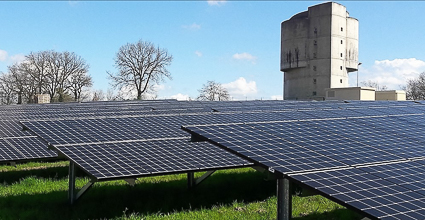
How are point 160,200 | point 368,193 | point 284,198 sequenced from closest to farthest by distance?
point 368,193 → point 284,198 → point 160,200

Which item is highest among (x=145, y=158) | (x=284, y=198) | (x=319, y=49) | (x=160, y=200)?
(x=319, y=49)

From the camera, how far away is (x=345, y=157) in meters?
7.53

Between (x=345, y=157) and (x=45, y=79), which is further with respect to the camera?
(x=45, y=79)

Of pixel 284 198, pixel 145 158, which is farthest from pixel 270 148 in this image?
pixel 145 158

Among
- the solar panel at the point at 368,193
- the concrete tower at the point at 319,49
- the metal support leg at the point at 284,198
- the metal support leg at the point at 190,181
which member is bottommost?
the metal support leg at the point at 190,181

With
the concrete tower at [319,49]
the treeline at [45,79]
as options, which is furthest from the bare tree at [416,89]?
the treeline at [45,79]

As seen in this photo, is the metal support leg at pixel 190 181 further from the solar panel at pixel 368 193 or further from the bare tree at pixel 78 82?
the bare tree at pixel 78 82

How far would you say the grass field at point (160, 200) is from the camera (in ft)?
33.7

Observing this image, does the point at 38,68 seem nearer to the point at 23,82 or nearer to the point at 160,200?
the point at 23,82

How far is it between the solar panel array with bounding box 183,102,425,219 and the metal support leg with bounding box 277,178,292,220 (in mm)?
343

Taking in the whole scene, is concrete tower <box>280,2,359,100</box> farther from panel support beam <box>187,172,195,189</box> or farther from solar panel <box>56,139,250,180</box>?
solar panel <box>56,139,250,180</box>

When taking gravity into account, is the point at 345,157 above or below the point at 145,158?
above

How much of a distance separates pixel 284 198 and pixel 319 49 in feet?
229

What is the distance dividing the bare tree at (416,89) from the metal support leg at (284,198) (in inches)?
3050
